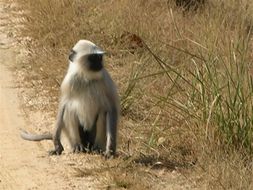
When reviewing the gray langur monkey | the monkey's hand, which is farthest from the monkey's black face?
the monkey's hand

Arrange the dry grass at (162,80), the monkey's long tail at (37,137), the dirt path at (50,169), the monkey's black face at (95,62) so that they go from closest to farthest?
the dirt path at (50,169) → the dry grass at (162,80) → the monkey's black face at (95,62) → the monkey's long tail at (37,137)

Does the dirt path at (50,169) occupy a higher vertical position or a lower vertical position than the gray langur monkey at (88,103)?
lower

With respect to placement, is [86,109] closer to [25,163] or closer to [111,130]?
[111,130]

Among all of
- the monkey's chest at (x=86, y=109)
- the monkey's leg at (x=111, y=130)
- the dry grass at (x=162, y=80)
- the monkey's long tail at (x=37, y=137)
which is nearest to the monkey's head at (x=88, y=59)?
the monkey's chest at (x=86, y=109)

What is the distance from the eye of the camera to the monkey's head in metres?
5.59

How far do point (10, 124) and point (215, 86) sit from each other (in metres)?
2.02

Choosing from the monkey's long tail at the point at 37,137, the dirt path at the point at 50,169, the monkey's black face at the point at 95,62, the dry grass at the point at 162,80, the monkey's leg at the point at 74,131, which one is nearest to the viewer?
the dirt path at the point at 50,169

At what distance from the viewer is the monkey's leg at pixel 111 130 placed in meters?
5.62

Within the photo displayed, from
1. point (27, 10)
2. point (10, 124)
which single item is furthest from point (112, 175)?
point (27, 10)

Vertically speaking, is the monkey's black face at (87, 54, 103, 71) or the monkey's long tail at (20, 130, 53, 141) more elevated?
the monkey's black face at (87, 54, 103, 71)

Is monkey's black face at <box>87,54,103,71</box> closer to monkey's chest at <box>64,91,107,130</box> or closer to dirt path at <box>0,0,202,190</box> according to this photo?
monkey's chest at <box>64,91,107,130</box>

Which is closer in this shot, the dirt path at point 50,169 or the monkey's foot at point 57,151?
the dirt path at point 50,169

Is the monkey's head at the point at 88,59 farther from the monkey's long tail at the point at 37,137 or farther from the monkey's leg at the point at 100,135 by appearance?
the monkey's long tail at the point at 37,137

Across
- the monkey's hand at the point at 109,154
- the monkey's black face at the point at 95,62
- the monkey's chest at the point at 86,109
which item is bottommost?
the monkey's hand at the point at 109,154
